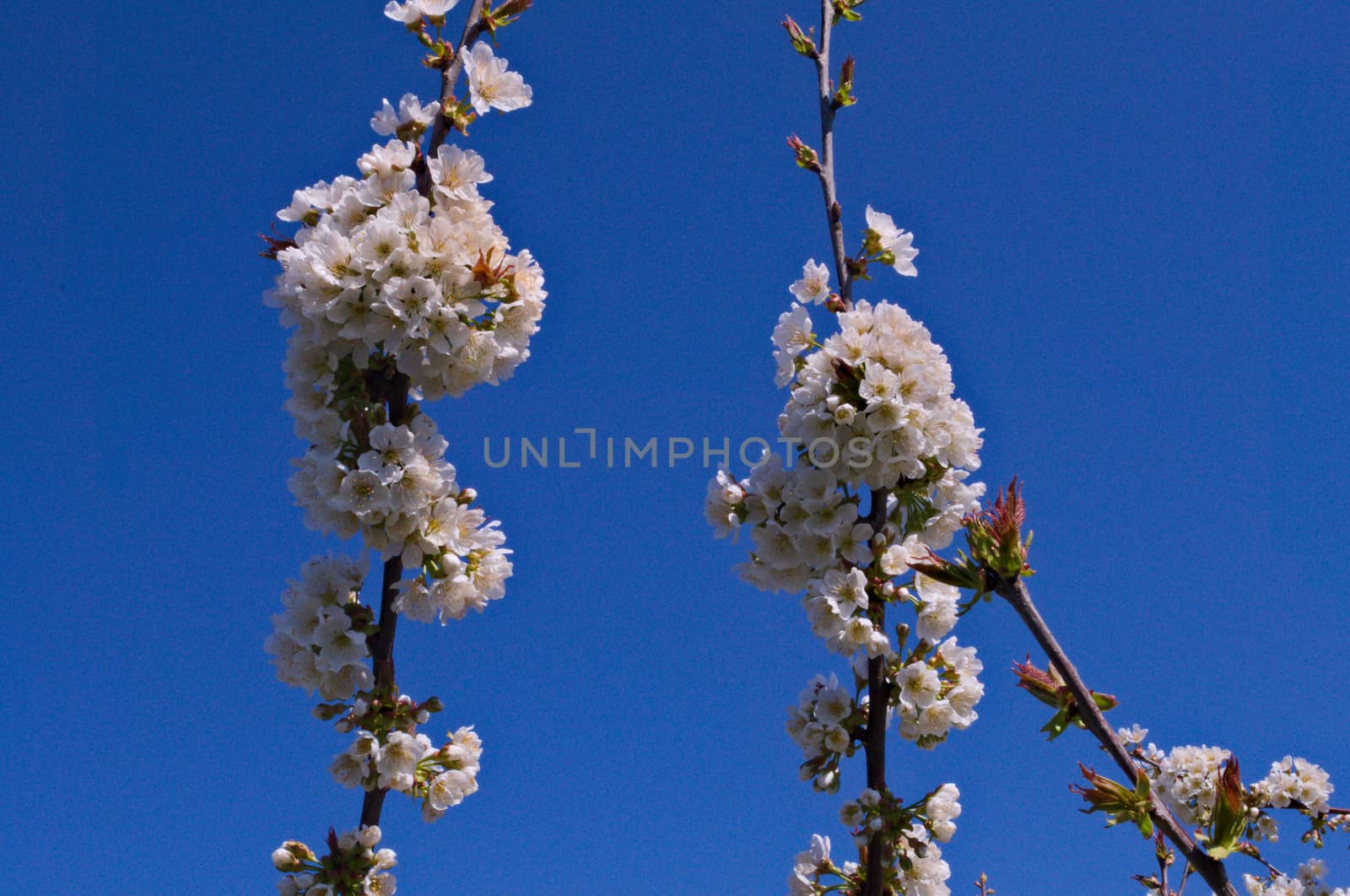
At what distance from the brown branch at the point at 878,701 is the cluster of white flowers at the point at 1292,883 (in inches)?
139

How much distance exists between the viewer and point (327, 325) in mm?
3516

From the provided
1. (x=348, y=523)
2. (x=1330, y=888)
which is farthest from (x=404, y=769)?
(x=1330, y=888)

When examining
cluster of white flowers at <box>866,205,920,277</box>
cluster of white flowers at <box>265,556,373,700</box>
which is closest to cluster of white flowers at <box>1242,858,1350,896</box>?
cluster of white flowers at <box>866,205,920,277</box>

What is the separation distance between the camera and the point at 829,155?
13.9 ft

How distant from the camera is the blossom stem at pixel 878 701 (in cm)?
352

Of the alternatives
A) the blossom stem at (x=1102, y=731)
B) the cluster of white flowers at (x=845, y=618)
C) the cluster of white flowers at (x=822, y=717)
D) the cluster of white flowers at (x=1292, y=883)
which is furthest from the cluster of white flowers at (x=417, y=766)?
the cluster of white flowers at (x=1292, y=883)

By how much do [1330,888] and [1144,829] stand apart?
4.80m

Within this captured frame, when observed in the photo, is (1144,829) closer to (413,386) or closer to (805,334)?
(805,334)

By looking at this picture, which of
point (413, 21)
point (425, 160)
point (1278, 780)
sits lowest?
point (1278, 780)

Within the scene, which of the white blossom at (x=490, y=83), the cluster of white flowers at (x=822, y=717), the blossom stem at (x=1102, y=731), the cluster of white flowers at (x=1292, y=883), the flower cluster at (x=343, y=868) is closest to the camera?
the blossom stem at (x=1102, y=731)

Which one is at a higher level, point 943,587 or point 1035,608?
point 943,587

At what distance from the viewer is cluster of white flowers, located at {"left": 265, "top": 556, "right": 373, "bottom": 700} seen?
3.39m

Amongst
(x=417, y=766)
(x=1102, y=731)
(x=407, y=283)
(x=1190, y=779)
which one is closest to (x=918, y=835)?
(x=1102, y=731)

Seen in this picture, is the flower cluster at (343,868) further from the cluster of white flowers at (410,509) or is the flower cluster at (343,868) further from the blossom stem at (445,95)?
the blossom stem at (445,95)
